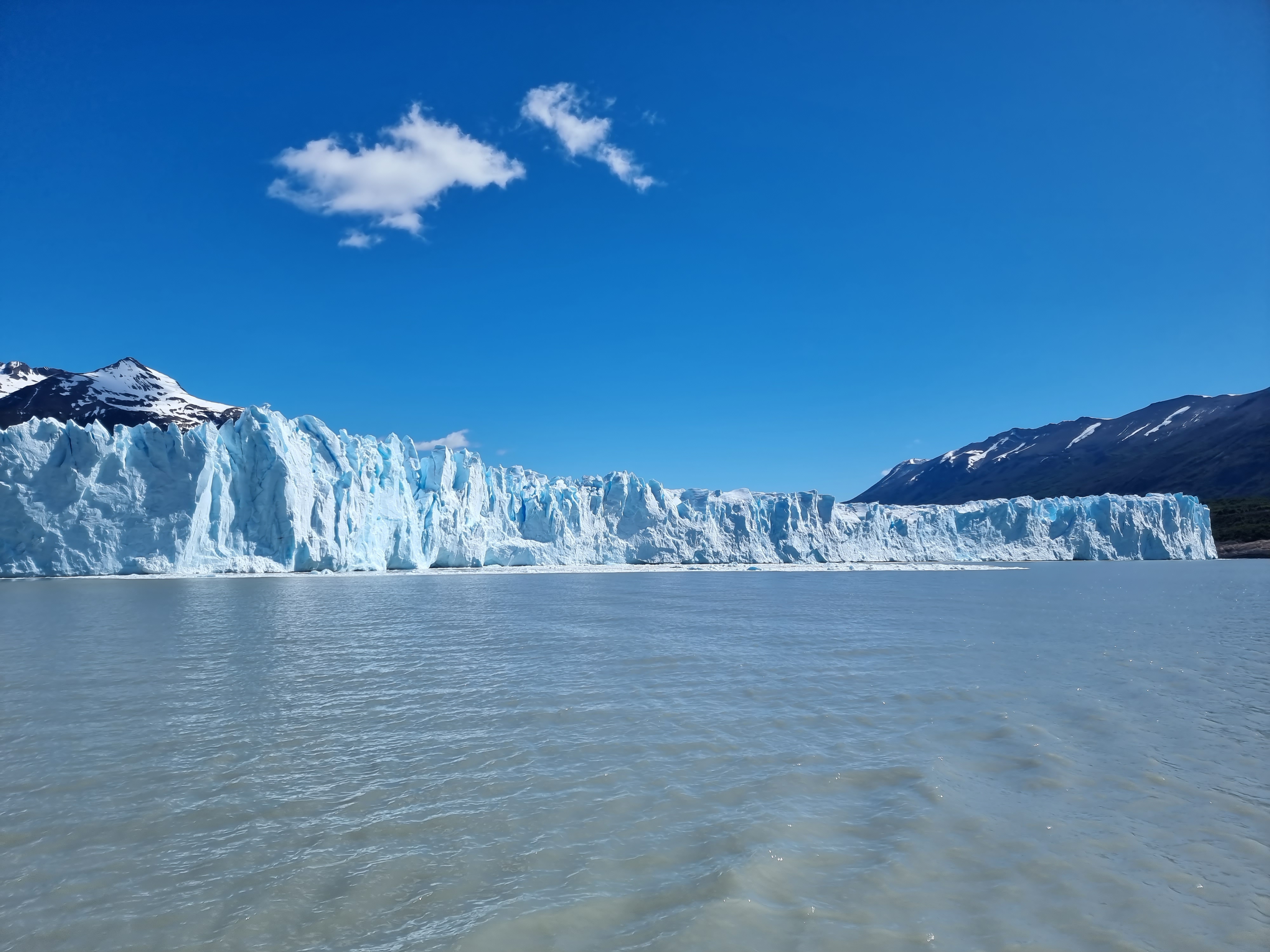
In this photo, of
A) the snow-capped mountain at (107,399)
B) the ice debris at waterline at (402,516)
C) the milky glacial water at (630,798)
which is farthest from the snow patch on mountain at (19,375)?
the milky glacial water at (630,798)

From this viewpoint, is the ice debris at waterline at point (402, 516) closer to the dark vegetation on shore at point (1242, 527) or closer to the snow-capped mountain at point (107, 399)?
the dark vegetation on shore at point (1242, 527)

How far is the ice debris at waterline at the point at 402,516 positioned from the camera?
2736 centimetres

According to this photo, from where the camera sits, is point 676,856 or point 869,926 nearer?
point 869,926

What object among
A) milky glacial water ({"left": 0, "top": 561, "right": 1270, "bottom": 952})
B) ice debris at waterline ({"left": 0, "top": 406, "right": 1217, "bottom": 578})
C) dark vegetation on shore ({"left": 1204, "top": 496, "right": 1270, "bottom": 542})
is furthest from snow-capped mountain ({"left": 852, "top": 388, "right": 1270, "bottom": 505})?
milky glacial water ({"left": 0, "top": 561, "right": 1270, "bottom": 952})

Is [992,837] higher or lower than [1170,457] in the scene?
lower

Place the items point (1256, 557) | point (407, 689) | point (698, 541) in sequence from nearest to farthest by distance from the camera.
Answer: point (407, 689)
point (698, 541)
point (1256, 557)

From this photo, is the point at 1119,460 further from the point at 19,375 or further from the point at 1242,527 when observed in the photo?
the point at 19,375

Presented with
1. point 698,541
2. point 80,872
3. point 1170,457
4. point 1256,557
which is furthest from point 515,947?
point 1170,457

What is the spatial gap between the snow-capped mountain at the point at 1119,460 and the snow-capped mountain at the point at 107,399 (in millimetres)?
113418

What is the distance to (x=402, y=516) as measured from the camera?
35.7m

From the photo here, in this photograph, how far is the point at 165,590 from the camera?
2216 cm

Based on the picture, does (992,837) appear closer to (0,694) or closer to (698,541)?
(0,694)

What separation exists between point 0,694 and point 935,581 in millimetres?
32455

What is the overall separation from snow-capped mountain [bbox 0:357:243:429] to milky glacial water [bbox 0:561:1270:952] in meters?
62.9
